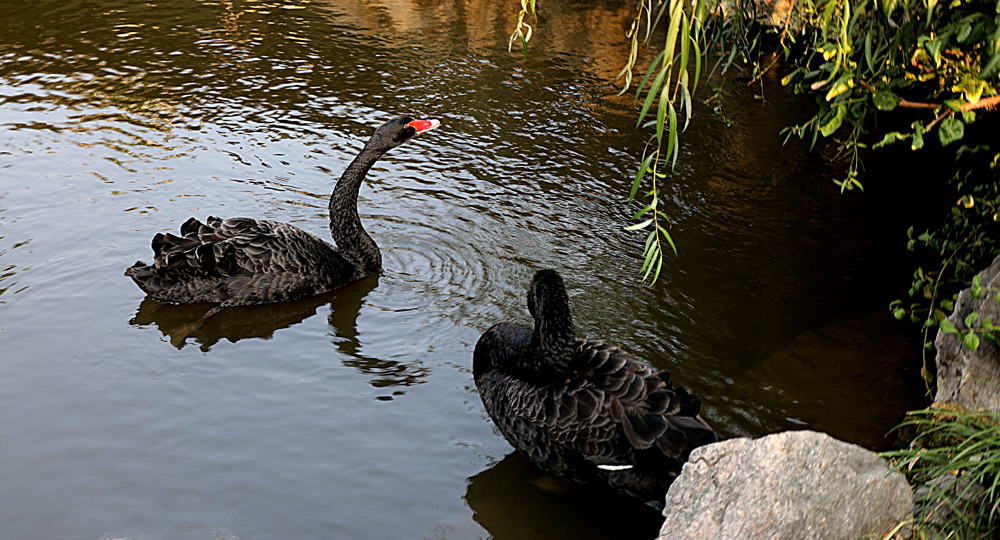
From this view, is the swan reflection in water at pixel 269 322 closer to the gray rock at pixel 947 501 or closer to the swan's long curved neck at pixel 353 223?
the swan's long curved neck at pixel 353 223

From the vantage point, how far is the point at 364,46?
1220cm

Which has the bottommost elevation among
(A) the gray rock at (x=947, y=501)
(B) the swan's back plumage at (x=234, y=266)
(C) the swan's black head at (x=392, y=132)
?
(B) the swan's back plumage at (x=234, y=266)

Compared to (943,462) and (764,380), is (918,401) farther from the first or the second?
(943,462)

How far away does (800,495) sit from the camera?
9.36ft

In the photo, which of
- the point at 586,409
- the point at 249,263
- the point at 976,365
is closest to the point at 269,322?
the point at 249,263

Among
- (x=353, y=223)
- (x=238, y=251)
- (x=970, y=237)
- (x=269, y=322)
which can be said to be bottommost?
(x=269, y=322)

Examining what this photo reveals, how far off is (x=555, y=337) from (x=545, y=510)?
2.95 ft

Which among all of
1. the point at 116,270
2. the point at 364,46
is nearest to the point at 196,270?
the point at 116,270

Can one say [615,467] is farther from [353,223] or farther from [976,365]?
[353,223]

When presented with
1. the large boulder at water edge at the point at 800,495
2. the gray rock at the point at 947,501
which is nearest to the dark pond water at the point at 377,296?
the large boulder at water edge at the point at 800,495

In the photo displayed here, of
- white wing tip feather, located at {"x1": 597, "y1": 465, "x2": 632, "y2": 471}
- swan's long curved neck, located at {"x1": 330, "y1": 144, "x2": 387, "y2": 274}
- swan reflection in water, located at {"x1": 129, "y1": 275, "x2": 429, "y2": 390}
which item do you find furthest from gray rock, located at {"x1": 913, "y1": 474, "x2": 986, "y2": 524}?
swan's long curved neck, located at {"x1": 330, "y1": 144, "x2": 387, "y2": 274}

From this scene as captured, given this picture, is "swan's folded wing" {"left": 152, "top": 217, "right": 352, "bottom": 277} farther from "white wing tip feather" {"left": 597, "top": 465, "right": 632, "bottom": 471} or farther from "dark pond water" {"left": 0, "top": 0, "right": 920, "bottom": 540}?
"white wing tip feather" {"left": 597, "top": 465, "right": 632, "bottom": 471}

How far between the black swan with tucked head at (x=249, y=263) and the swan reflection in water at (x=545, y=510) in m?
2.42

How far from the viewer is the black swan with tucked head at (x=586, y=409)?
382 cm
